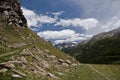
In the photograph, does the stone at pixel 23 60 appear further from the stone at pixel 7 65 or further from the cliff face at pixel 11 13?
the cliff face at pixel 11 13

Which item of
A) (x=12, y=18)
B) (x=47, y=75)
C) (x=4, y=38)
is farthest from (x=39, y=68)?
(x=12, y=18)

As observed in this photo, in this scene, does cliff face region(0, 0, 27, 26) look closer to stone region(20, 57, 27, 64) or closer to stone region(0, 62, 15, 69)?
stone region(20, 57, 27, 64)

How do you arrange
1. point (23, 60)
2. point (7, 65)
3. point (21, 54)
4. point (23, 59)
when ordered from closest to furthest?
point (7, 65), point (23, 60), point (23, 59), point (21, 54)

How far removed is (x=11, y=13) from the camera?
86.4 meters

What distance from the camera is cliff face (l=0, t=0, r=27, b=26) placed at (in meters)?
83.9

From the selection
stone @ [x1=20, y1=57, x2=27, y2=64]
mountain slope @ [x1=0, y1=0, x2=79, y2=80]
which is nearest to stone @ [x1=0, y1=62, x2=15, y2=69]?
mountain slope @ [x1=0, y1=0, x2=79, y2=80]

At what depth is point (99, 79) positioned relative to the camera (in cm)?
5919

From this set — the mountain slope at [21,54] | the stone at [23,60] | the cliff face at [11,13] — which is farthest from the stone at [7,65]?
the cliff face at [11,13]

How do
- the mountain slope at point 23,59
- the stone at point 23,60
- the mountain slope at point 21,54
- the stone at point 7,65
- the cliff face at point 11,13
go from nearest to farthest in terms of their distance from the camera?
1. the stone at point 7,65
2. the mountain slope at point 21,54
3. the mountain slope at point 23,59
4. the stone at point 23,60
5. the cliff face at point 11,13

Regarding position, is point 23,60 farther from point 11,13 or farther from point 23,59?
point 11,13

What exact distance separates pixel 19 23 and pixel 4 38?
58.3 feet

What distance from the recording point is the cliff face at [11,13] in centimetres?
8388

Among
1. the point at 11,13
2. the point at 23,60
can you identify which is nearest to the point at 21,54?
the point at 23,60

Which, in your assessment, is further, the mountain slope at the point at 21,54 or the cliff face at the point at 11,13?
the cliff face at the point at 11,13
